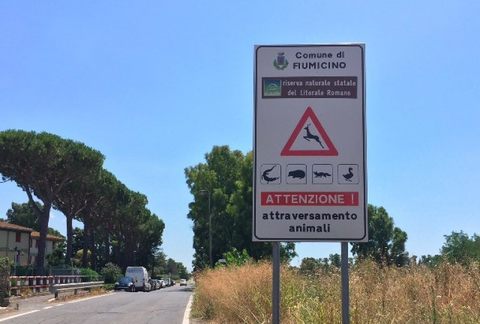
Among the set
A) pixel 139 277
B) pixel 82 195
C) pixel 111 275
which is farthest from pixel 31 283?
pixel 111 275

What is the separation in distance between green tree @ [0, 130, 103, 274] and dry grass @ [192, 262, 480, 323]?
38137 mm

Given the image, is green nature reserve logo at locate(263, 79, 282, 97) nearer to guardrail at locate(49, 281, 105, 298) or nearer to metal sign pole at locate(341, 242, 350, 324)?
metal sign pole at locate(341, 242, 350, 324)

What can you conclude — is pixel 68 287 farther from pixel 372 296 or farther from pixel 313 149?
pixel 313 149

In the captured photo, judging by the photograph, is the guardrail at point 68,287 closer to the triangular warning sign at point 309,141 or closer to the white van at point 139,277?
the white van at point 139,277

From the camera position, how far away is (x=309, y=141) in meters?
4.57

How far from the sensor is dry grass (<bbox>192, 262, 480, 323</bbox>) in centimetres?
682

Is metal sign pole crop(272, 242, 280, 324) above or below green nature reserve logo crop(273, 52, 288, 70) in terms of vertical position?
below

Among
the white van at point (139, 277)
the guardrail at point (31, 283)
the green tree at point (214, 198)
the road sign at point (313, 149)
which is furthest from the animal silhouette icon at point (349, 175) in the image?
the white van at point (139, 277)

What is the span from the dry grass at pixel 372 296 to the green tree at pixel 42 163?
3814 centimetres

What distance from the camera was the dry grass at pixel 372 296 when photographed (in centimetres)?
682

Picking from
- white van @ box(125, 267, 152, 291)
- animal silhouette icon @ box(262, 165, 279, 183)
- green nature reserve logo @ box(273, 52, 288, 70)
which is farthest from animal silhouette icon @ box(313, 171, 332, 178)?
white van @ box(125, 267, 152, 291)

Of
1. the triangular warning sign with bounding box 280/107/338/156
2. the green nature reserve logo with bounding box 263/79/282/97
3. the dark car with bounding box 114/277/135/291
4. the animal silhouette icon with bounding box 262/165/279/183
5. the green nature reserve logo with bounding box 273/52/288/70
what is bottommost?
the dark car with bounding box 114/277/135/291

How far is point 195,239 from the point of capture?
202 ft

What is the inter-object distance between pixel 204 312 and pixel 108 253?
7671 centimetres
